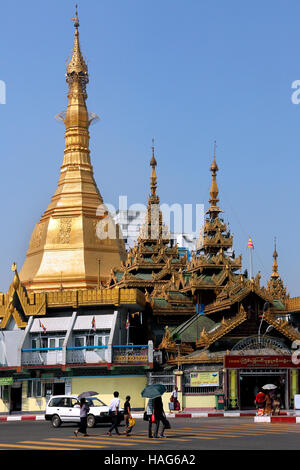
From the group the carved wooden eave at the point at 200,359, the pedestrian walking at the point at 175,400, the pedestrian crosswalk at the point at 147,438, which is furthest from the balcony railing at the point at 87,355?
A: the pedestrian crosswalk at the point at 147,438

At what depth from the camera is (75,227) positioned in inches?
2687

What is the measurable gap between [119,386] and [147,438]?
22132 millimetres

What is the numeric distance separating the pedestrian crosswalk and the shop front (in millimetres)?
12379

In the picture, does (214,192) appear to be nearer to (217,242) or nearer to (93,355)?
(217,242)

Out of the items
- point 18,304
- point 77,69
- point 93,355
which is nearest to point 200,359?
point 93,355

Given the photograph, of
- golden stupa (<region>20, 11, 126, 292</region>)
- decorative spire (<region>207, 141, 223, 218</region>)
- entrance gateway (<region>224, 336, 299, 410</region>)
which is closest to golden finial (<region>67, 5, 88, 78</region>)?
golden stupa (<region>20, 11, 126, 292</region>)

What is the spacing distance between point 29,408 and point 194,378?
1059 centimetres

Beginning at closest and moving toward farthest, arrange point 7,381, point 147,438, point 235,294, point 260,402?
1. point 147,438
2. point 260,402
3. point 7,381
4. point 235,294

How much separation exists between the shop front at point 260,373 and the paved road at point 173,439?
10.8 m

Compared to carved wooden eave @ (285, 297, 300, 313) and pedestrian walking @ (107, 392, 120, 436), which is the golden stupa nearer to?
carved wooden eave @ (285, 297, 300, 313)

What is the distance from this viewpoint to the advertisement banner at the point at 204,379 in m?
45.2

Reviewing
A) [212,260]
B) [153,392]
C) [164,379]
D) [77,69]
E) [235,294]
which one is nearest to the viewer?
[153,392]

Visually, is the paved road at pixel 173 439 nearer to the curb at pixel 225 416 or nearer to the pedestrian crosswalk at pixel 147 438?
the pedestrian crosswalk at pixel 147 438
